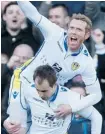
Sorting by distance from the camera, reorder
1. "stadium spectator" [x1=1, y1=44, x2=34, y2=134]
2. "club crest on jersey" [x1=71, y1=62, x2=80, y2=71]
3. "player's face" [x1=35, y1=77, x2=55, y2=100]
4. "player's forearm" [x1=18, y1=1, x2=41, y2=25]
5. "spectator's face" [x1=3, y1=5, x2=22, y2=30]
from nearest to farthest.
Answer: "player's face" [x1=35, y1=77, x2=55, y2=100], "player's forearm" [x1=18, y1=1, x2=41, y2=25], "club crest on jersey" [x1=71, y1=62, x2=80, y2=71], "stadium spectator" [x1=1, y1=44, x2=34, y2=134], "spectator's face" [x1=3, y1=5, x2=22, y2=30]

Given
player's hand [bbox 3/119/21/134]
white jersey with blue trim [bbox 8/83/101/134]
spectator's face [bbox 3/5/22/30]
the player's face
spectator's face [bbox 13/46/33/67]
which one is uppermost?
spectator's face [bbox 3/5/22/30]

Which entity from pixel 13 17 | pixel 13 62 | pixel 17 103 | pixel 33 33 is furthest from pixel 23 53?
pixel 17 103

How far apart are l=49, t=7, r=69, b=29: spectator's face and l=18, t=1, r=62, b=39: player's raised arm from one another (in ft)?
3.43

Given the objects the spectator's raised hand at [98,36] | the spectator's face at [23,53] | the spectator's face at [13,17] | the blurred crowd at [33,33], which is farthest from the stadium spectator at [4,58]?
the spectator's raised hand at [98,36]

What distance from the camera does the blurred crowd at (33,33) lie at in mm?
5180

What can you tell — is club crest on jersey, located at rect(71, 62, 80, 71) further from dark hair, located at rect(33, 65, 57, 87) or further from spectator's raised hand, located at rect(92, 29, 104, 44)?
spectator's raised hand, located at rect(92, 29, 104, 44)

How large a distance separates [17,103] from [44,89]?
35 cm

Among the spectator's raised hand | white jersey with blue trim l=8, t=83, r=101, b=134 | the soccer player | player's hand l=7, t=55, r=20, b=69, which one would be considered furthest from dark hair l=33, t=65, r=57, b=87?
the spectator's raised hand

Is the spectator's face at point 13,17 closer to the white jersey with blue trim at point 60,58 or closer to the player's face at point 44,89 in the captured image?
the white jersey with blue trim at point 60,58

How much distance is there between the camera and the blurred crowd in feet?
17.0

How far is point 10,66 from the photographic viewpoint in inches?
203

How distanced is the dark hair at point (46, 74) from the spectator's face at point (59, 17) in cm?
132

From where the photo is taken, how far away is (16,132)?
445cm

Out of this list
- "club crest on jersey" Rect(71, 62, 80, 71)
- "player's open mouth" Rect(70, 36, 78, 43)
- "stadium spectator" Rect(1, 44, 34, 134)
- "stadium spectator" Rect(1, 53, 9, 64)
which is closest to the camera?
"player's open mouth" Rect(70, 36, 78, 43)
